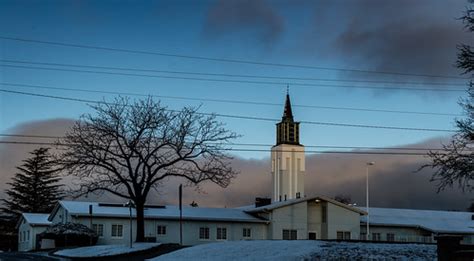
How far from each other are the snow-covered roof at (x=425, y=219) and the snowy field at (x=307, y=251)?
135 ft

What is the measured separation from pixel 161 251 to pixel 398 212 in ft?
147

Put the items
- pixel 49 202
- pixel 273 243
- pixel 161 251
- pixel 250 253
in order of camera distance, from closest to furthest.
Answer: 1. pixel 250 253
2. pixel 273 243
3. pixel 161 251
4. pixel 49 202

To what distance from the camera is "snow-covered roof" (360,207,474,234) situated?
238ft

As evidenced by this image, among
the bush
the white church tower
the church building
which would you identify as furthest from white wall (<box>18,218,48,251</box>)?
the white church tower

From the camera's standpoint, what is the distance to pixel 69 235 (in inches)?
2272

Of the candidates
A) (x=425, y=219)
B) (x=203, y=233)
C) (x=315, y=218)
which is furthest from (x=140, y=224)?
(x=425, y=219)

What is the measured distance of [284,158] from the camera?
378 ft

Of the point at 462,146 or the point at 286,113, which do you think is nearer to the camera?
the point at 462,146

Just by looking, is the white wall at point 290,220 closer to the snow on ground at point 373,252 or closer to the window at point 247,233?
the window at point 247,233

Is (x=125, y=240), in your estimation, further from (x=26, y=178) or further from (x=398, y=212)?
(x=26, y=178)

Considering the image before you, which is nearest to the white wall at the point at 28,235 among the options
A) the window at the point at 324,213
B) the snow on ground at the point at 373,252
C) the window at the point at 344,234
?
the window at the point at 324,213

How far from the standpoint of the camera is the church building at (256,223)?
64.8 metres

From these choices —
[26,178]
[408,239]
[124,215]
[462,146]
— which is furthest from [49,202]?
[462,146]

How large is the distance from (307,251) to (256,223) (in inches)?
1587
